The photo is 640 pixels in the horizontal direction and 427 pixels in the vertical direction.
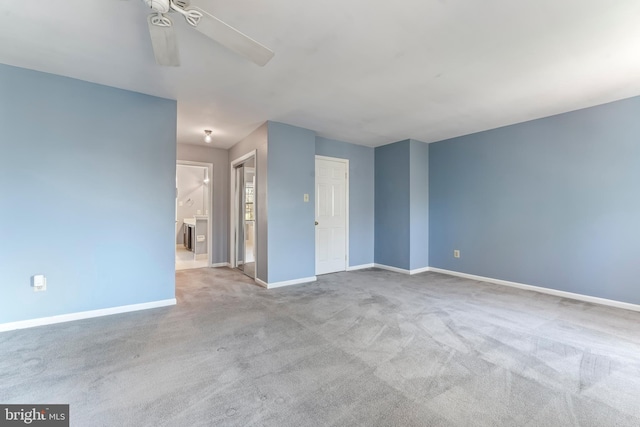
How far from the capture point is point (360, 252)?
570cm

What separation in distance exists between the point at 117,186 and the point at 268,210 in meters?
1.84

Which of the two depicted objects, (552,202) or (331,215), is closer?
(552,202)

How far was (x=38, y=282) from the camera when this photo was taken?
9.05 ft

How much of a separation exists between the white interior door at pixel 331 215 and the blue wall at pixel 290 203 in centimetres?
54

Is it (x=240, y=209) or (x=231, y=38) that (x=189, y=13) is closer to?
(x=231, y=38)

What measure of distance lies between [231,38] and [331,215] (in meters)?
3.82

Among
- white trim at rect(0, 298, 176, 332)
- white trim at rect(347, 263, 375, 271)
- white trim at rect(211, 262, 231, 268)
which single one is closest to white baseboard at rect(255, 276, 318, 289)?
white trim at rect(347, 263, 375, 271)

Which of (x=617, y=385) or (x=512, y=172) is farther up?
(x=512, y=172)

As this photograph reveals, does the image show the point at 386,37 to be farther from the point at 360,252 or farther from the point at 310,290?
the point at 360,252

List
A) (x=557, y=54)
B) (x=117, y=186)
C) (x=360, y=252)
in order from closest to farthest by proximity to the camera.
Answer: (x=557, y=54) < (x=117, y=186) < (x=360, y=252)

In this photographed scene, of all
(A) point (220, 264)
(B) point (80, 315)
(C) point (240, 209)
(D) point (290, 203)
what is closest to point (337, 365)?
(D) point (290, 203)

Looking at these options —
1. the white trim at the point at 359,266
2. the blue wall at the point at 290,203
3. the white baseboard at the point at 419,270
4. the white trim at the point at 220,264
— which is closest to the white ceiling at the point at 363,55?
the blue wall at the point at 290,203

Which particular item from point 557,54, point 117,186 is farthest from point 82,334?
point 557,54

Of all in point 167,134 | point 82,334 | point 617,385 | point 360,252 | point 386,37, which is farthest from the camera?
point 360,252
